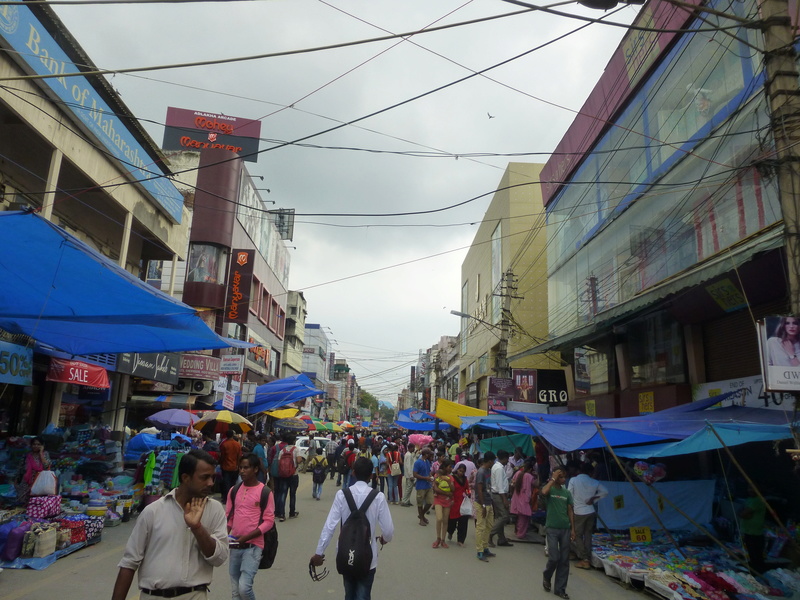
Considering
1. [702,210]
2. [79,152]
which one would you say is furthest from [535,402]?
[79,152]

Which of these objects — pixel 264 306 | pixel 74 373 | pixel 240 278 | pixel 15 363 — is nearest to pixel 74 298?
pixel 15 363

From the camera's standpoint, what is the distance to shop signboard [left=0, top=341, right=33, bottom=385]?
8.95 m

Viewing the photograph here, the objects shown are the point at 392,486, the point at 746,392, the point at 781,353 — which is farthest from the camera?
the point at 392,486

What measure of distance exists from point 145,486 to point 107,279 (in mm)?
5674

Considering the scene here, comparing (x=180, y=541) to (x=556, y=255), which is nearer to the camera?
(x=180, y=541)

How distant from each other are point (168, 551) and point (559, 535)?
540 centimetres

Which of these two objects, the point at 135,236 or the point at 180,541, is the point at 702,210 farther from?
the point at 135,236

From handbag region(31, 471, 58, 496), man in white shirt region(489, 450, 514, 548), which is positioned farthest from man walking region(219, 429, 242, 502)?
man in white shirt region(489, 450, 514, 548)

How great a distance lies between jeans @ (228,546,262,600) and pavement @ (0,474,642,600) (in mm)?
1268

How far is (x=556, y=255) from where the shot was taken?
2355 cm

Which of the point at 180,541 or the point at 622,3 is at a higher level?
the point at 622,3

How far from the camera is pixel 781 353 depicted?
5719 mm

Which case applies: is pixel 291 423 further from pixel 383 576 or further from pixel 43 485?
pixel 383 576

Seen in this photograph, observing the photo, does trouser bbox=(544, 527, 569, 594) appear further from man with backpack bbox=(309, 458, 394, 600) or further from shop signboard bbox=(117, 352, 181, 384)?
shop signboard bbox=(117, 352, 181, 384)
